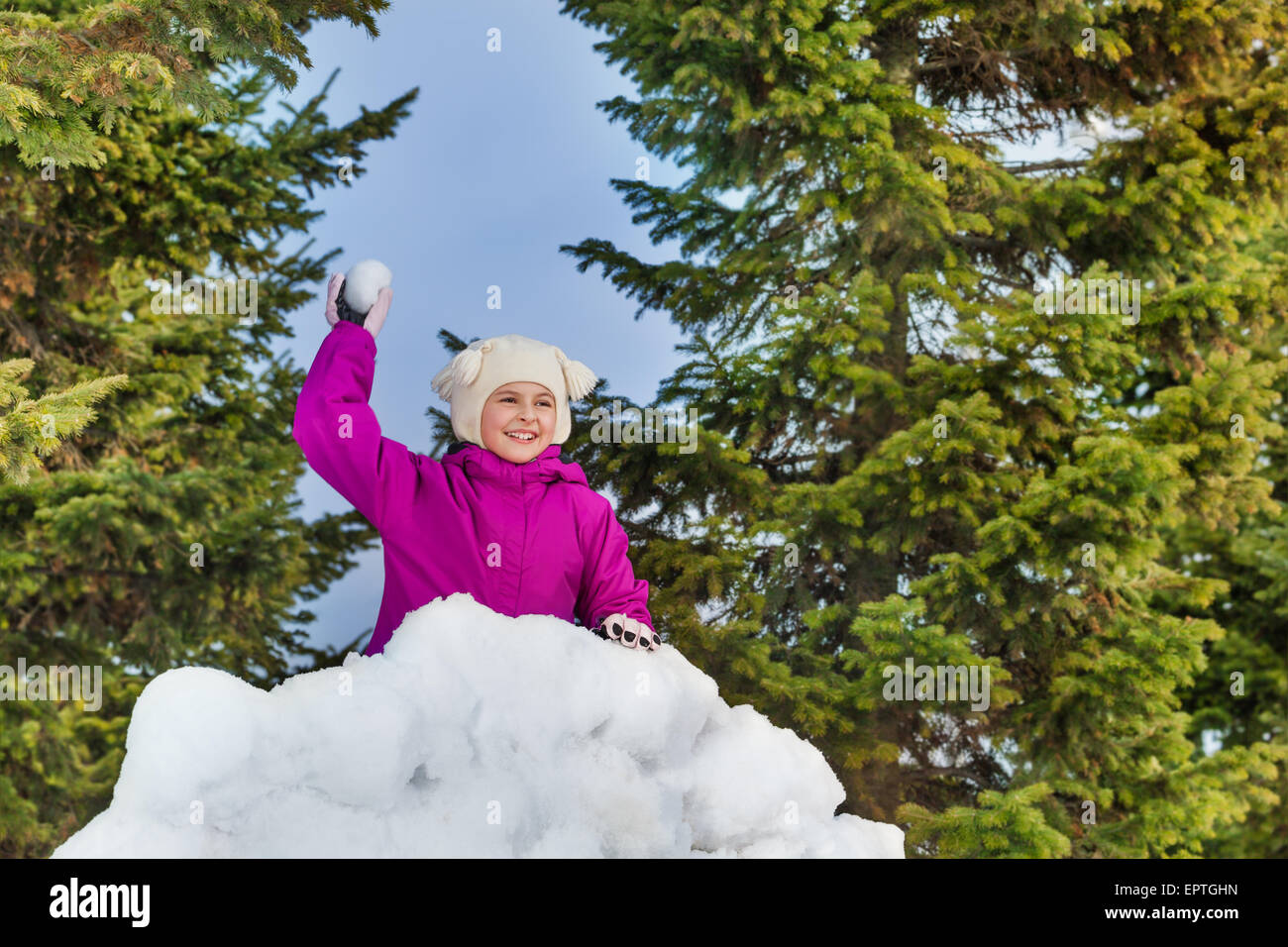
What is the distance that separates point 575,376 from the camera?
3525mm

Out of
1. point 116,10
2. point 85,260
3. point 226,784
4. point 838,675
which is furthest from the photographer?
point 85,260

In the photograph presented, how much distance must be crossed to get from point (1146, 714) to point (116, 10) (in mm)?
5720

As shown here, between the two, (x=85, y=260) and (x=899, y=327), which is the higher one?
(x=85, y=260)

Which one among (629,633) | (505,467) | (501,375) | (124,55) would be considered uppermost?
(124,55)

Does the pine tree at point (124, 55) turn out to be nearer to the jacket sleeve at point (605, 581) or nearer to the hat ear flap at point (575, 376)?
the hat ear flap at point (575, 376)

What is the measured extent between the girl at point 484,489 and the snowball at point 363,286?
0.03 metres

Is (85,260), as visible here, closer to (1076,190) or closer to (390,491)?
(390,491)

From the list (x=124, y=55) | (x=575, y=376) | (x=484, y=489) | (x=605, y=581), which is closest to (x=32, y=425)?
(x=124, y=55)

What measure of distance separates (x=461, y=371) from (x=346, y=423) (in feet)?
1.76

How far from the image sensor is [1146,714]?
19.2 ft

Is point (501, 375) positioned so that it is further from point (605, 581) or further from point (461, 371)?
point (605, 581)

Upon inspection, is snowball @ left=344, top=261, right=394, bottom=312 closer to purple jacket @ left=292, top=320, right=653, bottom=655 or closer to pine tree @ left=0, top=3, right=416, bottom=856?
purple jacket @ left=292, top=320, right=653, bottom=655

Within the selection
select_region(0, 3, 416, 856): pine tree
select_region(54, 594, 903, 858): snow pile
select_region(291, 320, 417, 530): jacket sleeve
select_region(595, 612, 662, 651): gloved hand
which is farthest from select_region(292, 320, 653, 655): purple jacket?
select_region(0, 3, 416, 856): pine tree

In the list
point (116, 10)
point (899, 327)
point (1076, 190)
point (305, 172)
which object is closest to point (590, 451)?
point (899, 327)
